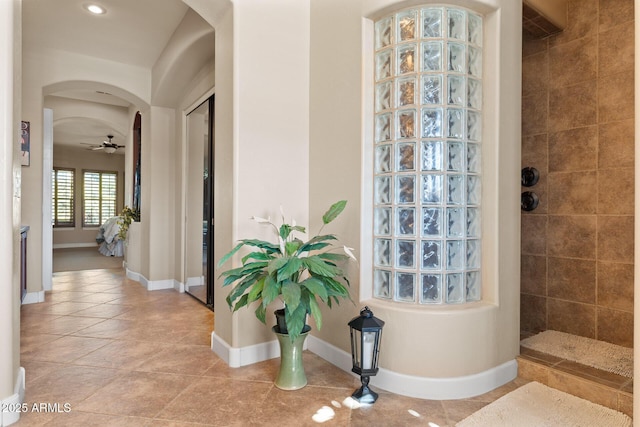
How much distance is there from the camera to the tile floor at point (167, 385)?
1.90m

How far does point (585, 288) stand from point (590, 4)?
86.3 inches

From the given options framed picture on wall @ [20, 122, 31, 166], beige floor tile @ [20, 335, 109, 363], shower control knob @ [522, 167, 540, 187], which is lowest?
beige floor tile @ [20, 335, 109, 363]

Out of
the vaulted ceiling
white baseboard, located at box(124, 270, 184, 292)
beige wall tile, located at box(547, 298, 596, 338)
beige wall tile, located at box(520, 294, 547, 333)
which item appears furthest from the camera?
white baseboard, located at box(124, 270, 184, 292)

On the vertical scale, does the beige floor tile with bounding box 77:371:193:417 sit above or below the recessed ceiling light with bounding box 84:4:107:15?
below

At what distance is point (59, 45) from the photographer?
436 centimetres

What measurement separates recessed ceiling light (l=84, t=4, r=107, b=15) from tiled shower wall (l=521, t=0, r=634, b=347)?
3.97 m

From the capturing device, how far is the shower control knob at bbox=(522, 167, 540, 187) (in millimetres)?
3191

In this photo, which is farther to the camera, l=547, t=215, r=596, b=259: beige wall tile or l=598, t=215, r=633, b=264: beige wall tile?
l=547, t=215, r=596, b=259: beige wall tile

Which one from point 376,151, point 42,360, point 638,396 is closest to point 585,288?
point 638,396

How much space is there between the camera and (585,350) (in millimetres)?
2574

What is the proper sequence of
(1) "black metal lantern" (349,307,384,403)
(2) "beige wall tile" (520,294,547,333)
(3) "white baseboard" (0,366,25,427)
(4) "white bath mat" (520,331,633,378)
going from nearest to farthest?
(3) "white baseboard" (0,366,25,427) → (1) "black metal lantern" (349,307,384,403) → (4) "white bath mat" (520,331,633,378) → (2) "beige wall tile" (520,294,547,333)

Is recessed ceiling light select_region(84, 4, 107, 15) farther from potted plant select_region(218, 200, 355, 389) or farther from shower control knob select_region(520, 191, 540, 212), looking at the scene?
shower control knob select_region(520, 191, 540, 212)

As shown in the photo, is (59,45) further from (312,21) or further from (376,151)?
(376,151)

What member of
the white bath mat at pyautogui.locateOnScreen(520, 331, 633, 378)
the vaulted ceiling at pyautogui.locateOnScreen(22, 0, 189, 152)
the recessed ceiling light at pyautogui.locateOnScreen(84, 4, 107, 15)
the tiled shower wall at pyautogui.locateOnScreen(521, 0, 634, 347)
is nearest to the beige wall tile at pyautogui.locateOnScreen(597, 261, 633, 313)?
the tiled shower wall at pyautogui.locateOnScreen(521, 0, 634, 347)
